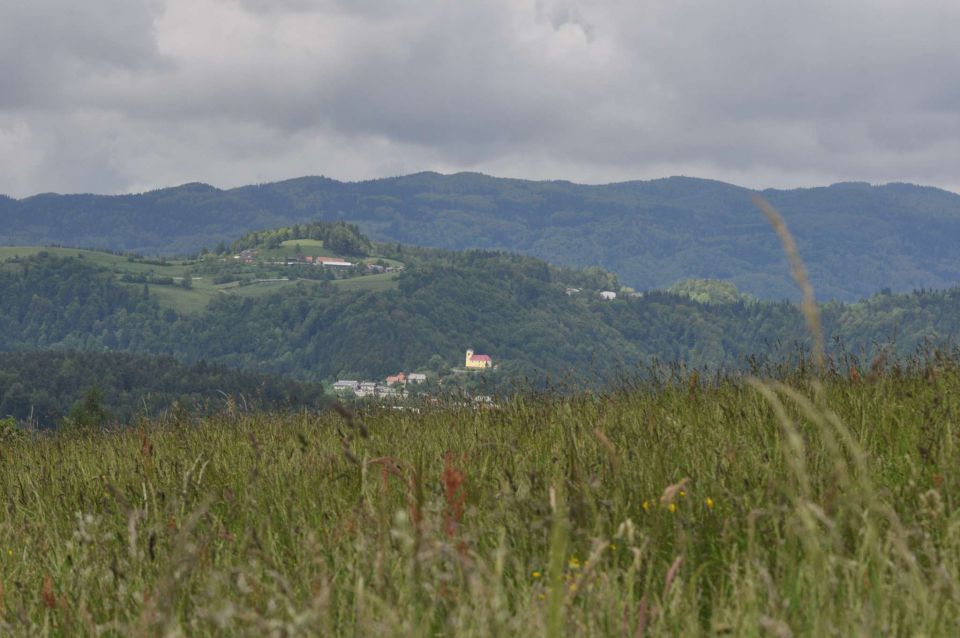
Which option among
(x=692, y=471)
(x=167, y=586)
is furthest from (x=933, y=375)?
(x=167, y=586)

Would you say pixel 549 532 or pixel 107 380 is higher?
pixel 549 532

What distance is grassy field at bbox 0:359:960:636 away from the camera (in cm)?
238

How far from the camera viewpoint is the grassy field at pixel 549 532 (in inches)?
93.6

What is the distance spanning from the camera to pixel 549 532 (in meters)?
3.23

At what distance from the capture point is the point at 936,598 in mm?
2385

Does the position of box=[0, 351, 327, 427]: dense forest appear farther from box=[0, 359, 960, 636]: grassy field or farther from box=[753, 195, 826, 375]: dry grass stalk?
box=[753, 195, 826, 375]: dry grass stalk

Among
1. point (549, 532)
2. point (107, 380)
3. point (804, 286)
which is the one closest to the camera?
point (804, 286)

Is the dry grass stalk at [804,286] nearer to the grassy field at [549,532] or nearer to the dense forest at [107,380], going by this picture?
the grassy field at [549,532]

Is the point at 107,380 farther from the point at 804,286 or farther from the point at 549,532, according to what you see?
the point at 804,286

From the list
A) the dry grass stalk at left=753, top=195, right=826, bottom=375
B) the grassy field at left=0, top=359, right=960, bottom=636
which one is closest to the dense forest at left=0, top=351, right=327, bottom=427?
the grassy field at left=0, top=359, right=960, bottom=636

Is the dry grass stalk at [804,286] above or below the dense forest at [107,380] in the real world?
above

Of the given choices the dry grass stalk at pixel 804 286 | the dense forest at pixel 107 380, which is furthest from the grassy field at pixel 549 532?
the dense forest at pixel 107 380

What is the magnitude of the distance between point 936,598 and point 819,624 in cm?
41

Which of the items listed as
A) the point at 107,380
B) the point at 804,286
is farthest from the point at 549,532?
the point at 107,380
